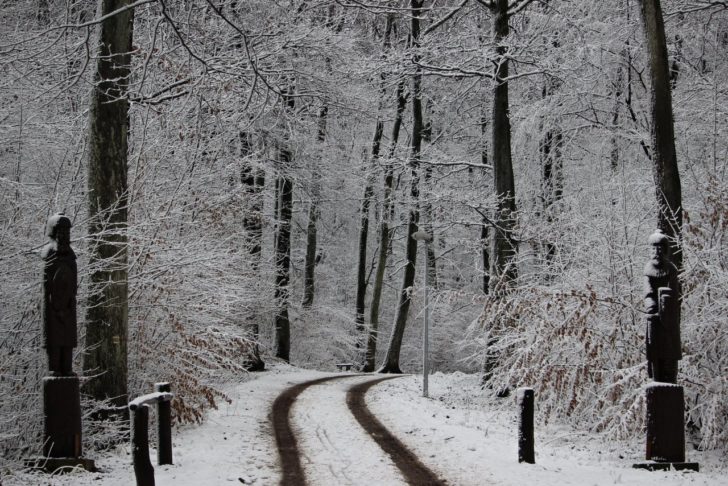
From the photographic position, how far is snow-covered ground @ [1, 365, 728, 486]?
7664 millimetres

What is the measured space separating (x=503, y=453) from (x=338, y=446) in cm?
230

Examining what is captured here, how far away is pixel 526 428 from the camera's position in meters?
8.49

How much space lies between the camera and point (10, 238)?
7.93 metres

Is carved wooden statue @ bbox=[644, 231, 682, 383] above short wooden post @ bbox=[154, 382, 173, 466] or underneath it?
above

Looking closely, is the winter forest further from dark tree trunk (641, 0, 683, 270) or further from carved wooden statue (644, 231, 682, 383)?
carved wooden statue (644, 231, 682, 383)

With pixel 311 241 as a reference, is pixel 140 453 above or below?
below

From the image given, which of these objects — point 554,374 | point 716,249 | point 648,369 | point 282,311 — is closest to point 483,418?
point 554,374

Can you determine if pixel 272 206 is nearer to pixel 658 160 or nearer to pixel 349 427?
pixel 349 427

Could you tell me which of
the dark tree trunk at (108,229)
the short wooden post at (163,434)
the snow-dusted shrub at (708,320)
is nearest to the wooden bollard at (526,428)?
the snow-dusted shrub at (708,320)

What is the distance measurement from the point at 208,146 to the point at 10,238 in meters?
6.19

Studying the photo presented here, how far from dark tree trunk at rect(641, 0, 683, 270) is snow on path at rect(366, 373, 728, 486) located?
314 cm

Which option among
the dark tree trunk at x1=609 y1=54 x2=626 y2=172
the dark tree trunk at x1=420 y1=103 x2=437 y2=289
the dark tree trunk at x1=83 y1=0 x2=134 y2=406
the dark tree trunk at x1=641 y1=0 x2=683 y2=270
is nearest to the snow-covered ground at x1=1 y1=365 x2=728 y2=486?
the dark tree trunk at x1=83 y1=0 x2=134 y2=406

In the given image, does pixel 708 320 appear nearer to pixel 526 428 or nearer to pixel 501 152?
pixel 526 428

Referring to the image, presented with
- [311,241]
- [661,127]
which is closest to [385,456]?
[661,127]
